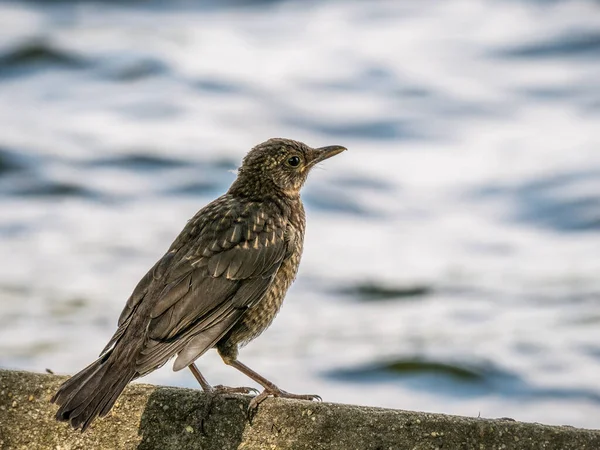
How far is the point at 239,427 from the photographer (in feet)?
16.3

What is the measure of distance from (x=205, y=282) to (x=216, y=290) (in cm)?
6

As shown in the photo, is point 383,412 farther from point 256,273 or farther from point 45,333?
point 45,333

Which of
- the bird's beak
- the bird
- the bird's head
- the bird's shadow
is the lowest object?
the bird's shadow

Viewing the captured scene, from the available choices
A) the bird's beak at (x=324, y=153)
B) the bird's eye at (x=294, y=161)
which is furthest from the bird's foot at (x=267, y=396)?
the bird's beak at (x=324, y=153)

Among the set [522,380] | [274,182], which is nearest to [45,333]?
[522,380]

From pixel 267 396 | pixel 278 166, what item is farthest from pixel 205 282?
pixel 278 166

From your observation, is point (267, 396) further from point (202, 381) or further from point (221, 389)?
point (202, 381)

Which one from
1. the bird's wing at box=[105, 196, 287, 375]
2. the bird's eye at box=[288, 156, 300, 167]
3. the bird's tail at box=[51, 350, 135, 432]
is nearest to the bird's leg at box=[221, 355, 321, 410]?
the bird's wing at box=[105, 196, 287, 375]

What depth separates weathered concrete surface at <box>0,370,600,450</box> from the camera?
190 inches

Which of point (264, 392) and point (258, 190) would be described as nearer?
point (264, 392)

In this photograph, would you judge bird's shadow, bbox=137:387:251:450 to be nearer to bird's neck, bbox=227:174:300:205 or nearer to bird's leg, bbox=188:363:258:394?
bird's leg, bbox=188:363:258:394

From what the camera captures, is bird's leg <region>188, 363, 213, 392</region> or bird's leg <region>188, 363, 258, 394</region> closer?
bird's leg <region>188, 363, 258, 394</region>

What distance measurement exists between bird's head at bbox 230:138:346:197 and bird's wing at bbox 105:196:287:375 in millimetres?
356

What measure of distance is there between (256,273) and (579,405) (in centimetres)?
627
